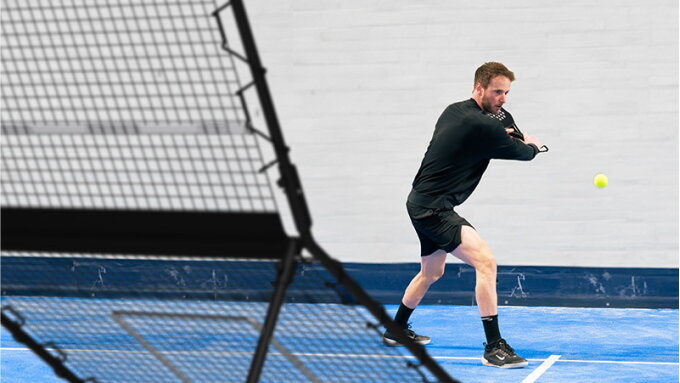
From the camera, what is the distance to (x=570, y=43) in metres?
Answer: 9.05

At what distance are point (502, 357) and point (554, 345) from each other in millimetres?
1171

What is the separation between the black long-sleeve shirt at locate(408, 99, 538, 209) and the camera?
242 inches

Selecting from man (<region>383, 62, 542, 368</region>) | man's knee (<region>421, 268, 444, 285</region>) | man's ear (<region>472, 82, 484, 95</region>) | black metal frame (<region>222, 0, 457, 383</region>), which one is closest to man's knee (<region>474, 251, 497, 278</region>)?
man (<region>383, 62, 542, 368</region>)

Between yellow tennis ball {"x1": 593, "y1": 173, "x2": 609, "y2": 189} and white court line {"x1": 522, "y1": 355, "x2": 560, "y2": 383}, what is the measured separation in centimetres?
259

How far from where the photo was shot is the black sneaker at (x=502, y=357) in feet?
20.9

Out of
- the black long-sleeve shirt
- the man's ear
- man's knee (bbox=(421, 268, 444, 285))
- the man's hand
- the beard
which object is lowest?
man's knee (bbox=(421, 268, 444, 285))

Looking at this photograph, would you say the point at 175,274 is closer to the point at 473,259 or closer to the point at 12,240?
the point at 473,259

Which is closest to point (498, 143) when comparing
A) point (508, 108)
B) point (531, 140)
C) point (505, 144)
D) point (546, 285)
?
point (505, 144)

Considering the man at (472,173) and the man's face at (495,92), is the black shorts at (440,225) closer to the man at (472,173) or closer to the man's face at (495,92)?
the man at (472,173)

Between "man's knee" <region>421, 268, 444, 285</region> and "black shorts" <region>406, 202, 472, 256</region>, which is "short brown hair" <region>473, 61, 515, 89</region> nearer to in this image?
"black shorts" <region>406, 202, 472, 256</region>

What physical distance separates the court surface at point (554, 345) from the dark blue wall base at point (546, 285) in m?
0.13

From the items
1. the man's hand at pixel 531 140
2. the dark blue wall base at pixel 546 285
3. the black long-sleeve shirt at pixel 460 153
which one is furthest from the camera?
the dark blue wall base at pixel 546 285

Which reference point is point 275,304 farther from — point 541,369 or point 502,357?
point 541,369

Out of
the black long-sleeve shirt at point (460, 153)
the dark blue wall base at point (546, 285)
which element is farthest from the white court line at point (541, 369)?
the dark blue wall base at point (546, 285)
